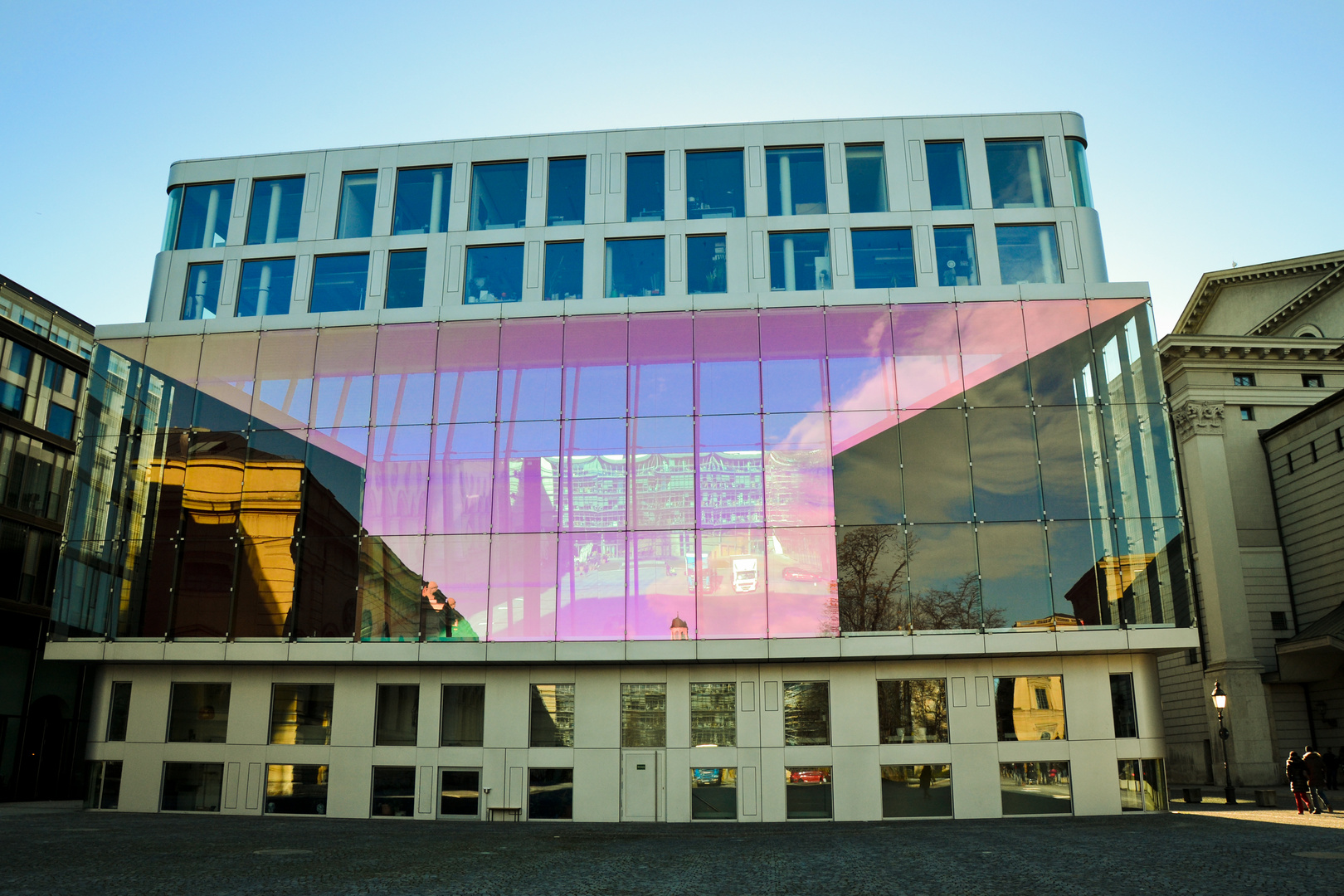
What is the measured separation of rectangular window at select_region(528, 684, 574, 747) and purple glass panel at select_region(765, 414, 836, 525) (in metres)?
7.97

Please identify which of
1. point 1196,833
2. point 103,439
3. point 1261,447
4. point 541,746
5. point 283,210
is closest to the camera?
point 1196,833

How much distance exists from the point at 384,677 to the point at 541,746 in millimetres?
5295

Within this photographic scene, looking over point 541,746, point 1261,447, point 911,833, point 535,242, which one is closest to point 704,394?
point 535,242

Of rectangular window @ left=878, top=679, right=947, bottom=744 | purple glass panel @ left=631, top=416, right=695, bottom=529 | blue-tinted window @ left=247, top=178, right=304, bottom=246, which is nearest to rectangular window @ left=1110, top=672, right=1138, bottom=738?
rectangular window @ left=878, top=679, right=947, bottom=744

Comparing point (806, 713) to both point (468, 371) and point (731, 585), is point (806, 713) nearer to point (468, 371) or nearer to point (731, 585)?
point (731, 585)

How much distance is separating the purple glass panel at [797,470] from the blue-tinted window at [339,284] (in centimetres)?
1453

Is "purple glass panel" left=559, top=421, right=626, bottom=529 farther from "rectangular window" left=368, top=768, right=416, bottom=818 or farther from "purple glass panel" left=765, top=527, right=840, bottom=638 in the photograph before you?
"rectangular window" left=368, top=768, right=416, bottom=818

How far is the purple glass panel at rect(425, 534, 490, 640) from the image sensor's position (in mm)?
29141

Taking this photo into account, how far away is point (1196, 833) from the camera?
2145cm

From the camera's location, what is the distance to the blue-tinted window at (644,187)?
33438 millimetres

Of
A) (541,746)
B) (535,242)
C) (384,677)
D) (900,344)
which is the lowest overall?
(541,746)

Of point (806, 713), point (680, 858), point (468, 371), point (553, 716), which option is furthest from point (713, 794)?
point (468, 371)

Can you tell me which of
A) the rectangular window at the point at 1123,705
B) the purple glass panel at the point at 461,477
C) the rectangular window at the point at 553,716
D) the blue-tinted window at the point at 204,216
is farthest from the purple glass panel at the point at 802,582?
the blue-tinted window at the point at 204,216

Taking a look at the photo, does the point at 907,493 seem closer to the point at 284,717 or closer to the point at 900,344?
the point at 900,344
